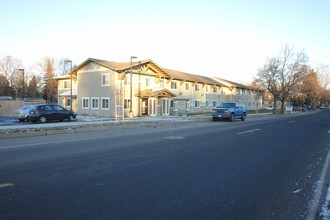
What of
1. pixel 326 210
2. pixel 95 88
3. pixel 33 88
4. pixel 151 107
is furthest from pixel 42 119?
pixel 33 88

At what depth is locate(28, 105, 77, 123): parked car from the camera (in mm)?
19594

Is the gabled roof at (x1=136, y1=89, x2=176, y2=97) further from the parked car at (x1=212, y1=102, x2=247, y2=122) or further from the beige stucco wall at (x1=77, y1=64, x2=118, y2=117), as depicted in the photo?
the parked car at (x1=212, y1=102, x2=247, y2=122)

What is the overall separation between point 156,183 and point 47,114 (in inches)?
709

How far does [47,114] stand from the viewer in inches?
804

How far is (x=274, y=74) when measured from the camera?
48.0 metres

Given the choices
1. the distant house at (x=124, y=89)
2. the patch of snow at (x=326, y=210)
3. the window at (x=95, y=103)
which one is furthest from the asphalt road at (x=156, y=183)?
the window at (x=95, y=103)

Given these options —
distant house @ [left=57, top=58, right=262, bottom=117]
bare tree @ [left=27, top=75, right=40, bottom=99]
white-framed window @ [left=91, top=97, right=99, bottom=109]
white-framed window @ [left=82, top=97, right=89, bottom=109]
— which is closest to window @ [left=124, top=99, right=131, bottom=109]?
distant house @ [left=57, top=58, right=262, bottom=117]

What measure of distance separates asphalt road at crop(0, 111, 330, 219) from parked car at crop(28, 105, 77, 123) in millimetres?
11911

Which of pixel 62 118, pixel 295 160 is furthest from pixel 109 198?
pixel 62 118

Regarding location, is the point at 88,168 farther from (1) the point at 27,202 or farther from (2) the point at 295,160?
(2) the point at 295,160

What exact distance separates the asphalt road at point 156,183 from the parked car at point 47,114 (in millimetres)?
11911

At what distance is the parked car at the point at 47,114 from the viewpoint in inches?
771

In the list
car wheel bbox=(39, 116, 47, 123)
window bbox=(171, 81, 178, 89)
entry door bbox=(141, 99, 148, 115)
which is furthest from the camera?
window bbox=(171, 81, 178, 89)

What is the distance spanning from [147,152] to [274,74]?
46.0 meters
